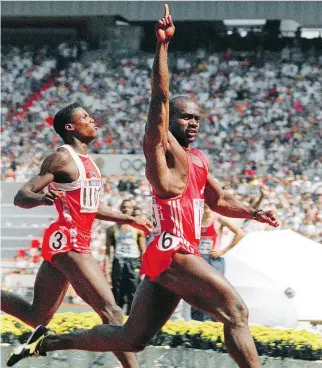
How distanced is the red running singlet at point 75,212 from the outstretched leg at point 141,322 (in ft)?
3.06

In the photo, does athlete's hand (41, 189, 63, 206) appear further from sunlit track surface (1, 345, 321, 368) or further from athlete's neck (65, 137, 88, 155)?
sunlit track surface (1, 345, 321, 368)

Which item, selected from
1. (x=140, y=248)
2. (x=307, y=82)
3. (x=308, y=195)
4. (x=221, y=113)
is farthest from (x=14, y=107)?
(x=140, y=248)

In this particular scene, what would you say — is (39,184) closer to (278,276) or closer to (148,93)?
(278,276)

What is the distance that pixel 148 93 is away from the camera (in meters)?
26.5

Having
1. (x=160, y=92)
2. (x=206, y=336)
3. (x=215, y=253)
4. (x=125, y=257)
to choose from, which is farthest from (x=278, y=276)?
(x=160, y=92)

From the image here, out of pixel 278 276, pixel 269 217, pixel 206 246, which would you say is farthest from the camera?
pixel 206 246

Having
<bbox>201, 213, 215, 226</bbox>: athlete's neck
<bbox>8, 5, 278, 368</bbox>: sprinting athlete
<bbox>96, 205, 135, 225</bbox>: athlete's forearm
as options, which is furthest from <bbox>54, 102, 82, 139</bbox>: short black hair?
<bbox>201, 213, 215, 226</bbox>: athlete's neck

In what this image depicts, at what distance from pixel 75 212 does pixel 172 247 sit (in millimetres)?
1461

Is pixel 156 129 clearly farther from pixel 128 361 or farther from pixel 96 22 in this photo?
pixel 96 22

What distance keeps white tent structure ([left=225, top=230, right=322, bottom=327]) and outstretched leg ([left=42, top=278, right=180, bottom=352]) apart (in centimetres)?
484

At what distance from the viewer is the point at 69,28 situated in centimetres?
2972

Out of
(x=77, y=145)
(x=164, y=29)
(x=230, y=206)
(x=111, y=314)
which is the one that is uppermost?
(x=164, y=29)

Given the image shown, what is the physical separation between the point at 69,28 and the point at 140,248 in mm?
18230

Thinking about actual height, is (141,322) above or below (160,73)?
below
